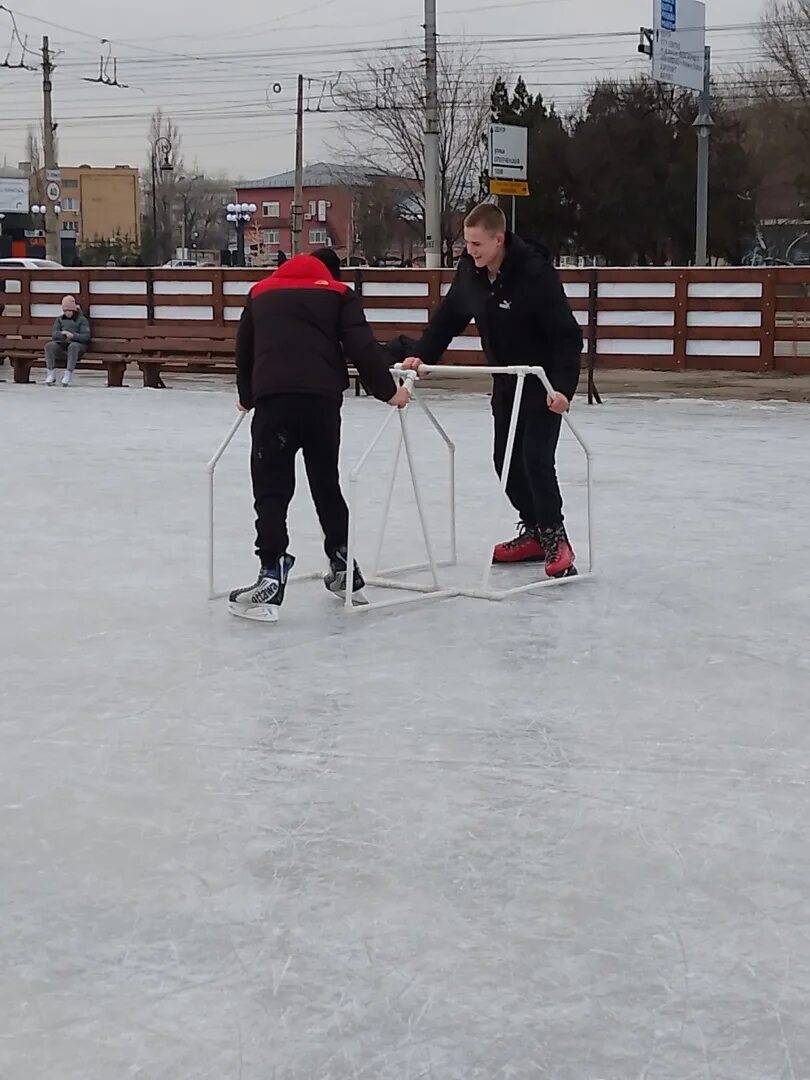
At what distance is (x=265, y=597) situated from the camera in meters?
6.02

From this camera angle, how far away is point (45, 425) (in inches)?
530

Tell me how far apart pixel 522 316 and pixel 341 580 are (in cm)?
137

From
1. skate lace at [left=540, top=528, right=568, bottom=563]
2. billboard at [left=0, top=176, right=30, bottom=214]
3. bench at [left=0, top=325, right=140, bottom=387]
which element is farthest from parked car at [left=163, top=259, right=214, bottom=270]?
skate lace at [left=540, top=528, right=568, bottom=563]

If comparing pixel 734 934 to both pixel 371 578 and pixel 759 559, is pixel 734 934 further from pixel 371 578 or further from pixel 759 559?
pixel 759 559

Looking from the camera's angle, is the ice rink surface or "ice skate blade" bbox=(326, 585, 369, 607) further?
Result: "ice skate blade" bbox=(326, 585, 369, 607)

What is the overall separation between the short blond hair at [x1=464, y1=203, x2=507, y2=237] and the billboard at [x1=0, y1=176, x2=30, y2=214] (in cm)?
5031

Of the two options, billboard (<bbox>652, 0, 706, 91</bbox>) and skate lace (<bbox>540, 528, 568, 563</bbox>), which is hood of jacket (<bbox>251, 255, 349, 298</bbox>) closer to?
skate lace (<bbox>540, 528, 568, 563</bbox>)

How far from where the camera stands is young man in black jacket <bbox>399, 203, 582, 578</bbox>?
21.1 ft

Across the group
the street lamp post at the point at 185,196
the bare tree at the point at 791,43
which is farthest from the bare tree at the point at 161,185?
the bare tree at the point at 791,43

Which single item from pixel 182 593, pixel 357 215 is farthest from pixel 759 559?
pixel 357 215

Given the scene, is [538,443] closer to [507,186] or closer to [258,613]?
[258,613]

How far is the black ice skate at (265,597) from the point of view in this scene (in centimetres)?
600

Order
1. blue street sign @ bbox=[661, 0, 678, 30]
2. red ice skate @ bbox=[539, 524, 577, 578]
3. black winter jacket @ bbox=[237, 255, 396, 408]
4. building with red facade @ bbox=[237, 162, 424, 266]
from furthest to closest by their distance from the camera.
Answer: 1. building with red facade @ bbox=[237, 162, 424, 266]
2. blue street sign @ bbox=[661, 0, 678, 30]
3. red ice skate @ bbox=[539, 524, 577, 578]
4. black winter jacket @ bbox=[237, 255, 396, 408]

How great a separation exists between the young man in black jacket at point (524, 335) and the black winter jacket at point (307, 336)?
51 centimetres
